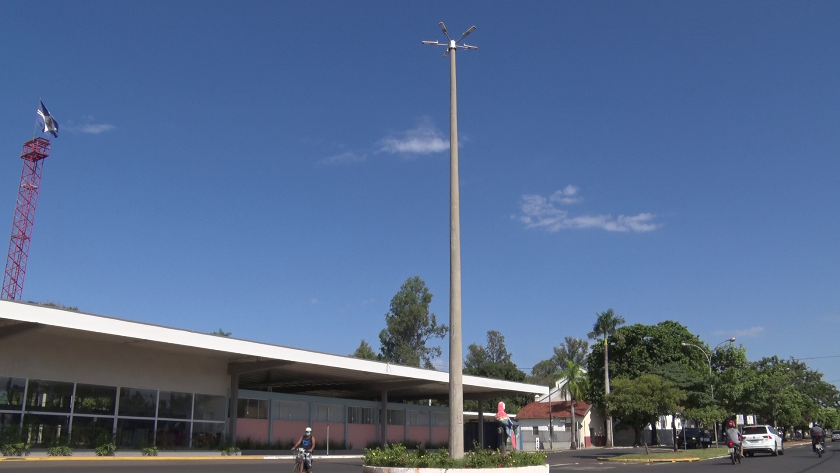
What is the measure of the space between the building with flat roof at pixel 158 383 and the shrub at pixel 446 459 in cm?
1383

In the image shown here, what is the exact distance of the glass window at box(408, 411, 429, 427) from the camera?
151 ft

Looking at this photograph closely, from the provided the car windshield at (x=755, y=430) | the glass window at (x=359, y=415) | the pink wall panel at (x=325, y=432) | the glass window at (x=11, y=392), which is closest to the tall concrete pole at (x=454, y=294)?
the glass window at (x=11, y=392)

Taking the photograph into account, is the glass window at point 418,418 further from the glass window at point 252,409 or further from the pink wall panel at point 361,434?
the glass window at point 252,409

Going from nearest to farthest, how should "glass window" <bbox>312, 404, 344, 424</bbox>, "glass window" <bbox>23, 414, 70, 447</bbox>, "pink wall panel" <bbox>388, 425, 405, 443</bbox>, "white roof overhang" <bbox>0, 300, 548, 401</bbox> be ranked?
"white roof overhang" <bbox>0, 300, 548, 401</bbox>
"glass window" <bbox>23, 414, 70, 447</bbox>
"glass window" <bbox>312, 404, 344, 424</bbox>
"pink wall panel" <bbox>388, 425, 405, 443</bbox>

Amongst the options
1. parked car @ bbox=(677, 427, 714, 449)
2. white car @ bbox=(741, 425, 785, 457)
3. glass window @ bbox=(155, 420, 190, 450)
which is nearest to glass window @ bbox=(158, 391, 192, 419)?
glass window @ bbox=(155, 420, 190, 450)

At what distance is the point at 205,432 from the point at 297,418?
21.2ft

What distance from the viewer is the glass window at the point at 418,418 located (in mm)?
45938

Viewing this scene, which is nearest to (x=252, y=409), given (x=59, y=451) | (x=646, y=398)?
(x=59, y=451)

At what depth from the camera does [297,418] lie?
121ft

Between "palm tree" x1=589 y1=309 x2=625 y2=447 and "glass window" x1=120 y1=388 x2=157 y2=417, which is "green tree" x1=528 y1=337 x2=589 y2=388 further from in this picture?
"glass window" x1=120 y1=388 x2=157 y2=417

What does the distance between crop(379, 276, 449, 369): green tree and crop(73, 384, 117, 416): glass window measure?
170 ft

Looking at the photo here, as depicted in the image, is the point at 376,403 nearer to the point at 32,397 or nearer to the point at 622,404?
the point at 622,404

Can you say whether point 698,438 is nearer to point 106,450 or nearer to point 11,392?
point 106,450

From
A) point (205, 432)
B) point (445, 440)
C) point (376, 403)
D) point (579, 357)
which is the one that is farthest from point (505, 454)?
point (579, 357)
